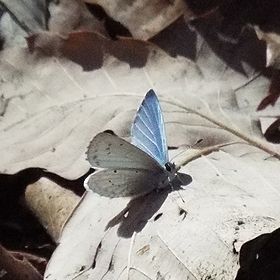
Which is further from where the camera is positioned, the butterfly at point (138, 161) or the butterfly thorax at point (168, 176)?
the butterfly thorax at point (168, 176)

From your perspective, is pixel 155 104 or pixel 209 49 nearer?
pixel 155 104

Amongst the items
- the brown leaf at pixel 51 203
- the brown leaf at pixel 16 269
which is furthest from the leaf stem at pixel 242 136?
the brown leaf at pixel 16 269

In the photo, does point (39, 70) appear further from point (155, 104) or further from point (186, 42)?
point (155, 104)

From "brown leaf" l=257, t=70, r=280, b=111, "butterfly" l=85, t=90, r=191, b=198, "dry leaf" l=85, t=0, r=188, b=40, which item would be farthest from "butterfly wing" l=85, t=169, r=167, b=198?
"dry leaf" l=85, t=0, r=188, b=40

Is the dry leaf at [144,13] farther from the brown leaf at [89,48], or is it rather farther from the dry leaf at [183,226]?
the dry leaf at [183,226]

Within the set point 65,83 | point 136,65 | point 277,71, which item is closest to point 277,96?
point 277,71
